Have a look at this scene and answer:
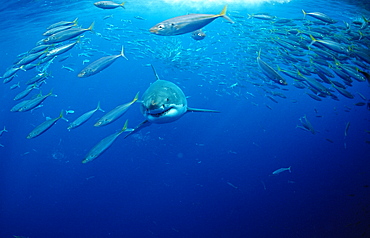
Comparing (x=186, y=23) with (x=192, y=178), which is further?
(x=192, y=178)

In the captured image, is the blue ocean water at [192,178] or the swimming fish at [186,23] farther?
the blue ocean water at [192,178]

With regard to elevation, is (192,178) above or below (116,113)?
below

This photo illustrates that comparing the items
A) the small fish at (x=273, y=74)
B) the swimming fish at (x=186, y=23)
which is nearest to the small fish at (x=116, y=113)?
the swimming fish at (x=186, y=23)

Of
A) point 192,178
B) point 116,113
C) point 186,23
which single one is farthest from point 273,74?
point 192,178

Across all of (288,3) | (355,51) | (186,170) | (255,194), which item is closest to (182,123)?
(186,170)

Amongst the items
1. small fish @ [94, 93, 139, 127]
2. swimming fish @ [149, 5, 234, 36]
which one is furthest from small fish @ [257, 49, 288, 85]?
small fish @ [94, 93, 139, 127]

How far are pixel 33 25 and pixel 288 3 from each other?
27221 millimetres

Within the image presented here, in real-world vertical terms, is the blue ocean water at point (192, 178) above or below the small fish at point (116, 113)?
below

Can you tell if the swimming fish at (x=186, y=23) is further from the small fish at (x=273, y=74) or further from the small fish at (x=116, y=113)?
the small fish at (x=116, y=113)

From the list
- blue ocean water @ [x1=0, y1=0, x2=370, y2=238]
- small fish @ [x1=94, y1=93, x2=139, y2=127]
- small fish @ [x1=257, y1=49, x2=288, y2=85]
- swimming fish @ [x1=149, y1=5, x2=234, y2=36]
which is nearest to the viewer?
swimming fish @ [x1=149, y1=5, x2=234, y2=36]

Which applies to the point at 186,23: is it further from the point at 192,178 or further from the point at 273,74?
the point at 192,178

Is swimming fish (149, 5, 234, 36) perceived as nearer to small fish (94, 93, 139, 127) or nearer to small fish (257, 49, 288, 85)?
small fish (257, 49, 288, 85)

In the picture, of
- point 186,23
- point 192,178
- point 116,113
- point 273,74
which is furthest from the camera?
point 192,178

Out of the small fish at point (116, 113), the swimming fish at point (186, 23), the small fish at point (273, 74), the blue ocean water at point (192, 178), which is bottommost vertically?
the blue ocean water at point (192, 178)
